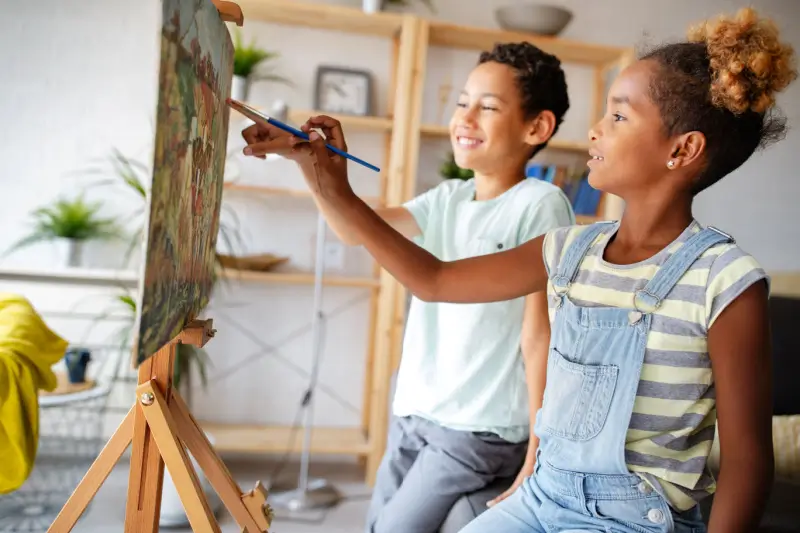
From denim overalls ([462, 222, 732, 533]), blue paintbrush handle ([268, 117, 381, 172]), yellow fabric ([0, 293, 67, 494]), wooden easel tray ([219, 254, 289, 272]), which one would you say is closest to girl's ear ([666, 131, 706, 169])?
denim overalls ([462, 222, 732, 533])

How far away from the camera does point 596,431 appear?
1060 millimetres

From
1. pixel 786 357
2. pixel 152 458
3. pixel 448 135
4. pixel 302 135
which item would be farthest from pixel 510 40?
pixel 152 458

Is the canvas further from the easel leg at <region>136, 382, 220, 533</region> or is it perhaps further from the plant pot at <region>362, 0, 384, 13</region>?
the plant pot at <region>362, 0, 384, 13</region>

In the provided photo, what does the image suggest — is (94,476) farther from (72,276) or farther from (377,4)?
(377,4)

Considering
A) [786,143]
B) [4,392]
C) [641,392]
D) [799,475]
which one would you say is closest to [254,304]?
[4,392]

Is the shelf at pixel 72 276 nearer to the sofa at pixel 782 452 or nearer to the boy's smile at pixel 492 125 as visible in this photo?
the boy's smile at pixel 492 125

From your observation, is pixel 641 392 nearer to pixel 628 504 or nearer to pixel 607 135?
pixel 628 504

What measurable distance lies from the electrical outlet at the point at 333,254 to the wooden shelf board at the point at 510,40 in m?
1.00

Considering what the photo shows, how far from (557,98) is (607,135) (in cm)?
51

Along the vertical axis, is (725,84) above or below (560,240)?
above

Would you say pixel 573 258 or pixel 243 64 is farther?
pixel 243 64

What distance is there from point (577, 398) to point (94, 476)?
0.77m

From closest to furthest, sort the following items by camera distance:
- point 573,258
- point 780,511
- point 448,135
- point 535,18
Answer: point 573,258, point 780,511, point 535,18, point 448,135

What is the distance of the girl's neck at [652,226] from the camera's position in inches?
45.0
